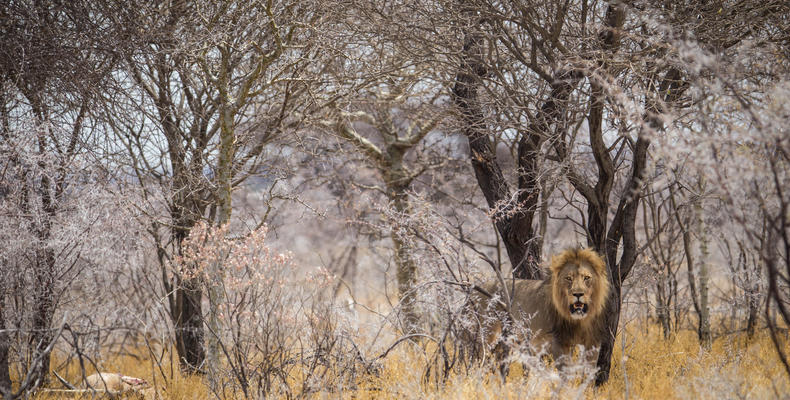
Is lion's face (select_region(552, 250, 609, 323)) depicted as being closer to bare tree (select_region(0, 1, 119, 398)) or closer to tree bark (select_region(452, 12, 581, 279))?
tree bark (select_region(452, 12, 581, 279))

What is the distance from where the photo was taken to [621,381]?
18.9 feet

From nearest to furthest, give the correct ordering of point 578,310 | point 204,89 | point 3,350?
point 578,310
point 3,350
point 204,89

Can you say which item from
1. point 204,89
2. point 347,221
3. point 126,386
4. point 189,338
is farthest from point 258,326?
point 204,89

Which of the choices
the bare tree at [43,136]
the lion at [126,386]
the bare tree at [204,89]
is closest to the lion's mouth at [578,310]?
the bare tree at [204,89]

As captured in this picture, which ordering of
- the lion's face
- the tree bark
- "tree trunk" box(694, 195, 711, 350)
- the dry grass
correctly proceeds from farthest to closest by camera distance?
"tree trunk" box(694, 195, 711, 350), the tree bark, the lion's face, the dry grass

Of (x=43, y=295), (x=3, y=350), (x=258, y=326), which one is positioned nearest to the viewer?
(x=258, y=326)

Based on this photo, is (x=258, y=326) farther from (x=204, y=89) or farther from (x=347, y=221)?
(x=204, y=89)

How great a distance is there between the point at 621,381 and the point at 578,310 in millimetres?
985

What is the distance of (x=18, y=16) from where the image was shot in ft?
19.4

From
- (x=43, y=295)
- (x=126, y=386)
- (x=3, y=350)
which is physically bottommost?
(x=126, y=386)

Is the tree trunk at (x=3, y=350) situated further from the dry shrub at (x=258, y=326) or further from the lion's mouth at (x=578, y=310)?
the lion's mouth at (x=578, y=310)

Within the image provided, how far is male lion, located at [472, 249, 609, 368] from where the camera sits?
17.5ft

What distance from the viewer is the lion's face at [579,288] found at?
5316 mm

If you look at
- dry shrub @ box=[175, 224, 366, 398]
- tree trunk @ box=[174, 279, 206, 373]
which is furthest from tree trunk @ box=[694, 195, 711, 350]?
tree trunk @ box=[174, 279, 206, 373]
